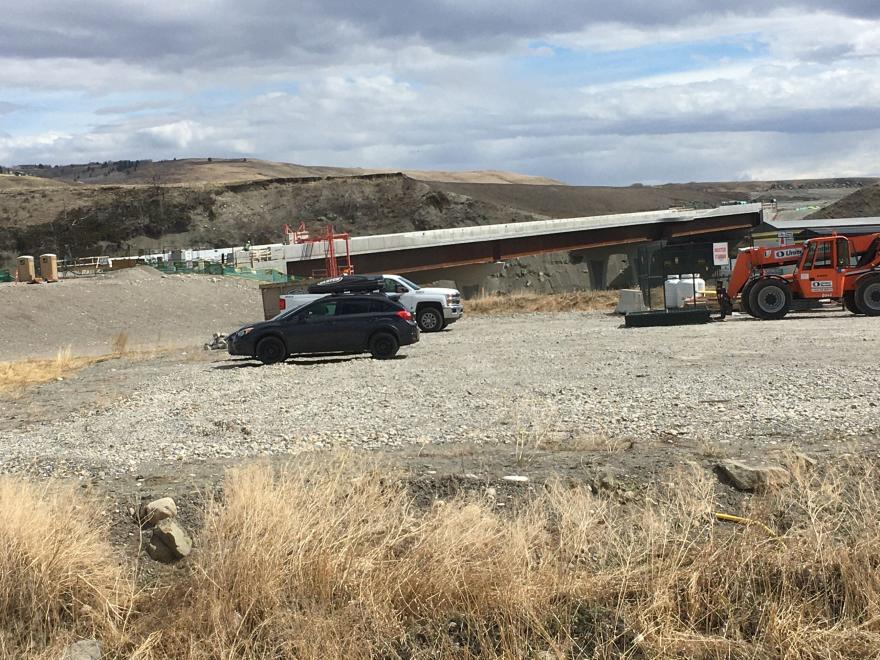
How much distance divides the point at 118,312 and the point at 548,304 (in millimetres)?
19451

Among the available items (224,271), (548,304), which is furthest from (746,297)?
(224,271)

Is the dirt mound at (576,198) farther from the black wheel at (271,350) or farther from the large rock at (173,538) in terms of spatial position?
the large rock at (173,538)

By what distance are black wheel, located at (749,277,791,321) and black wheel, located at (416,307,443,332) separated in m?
9.58

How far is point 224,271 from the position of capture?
183 feet

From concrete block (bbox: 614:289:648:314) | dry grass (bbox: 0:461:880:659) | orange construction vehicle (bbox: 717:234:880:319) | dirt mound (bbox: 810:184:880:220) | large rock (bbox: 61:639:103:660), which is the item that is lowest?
large rock (bbox: 61:639:103:660)

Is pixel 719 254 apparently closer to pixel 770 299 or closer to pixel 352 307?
pixel 770 299

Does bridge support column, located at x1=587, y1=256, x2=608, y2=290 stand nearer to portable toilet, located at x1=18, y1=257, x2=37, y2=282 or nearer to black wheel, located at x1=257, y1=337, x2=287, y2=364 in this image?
portable toilet, located at x1=18, y1=257, x2=37, y2=282

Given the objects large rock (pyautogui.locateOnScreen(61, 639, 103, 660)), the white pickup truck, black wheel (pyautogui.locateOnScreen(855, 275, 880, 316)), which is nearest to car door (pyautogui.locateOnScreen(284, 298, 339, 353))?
the white pickup truck

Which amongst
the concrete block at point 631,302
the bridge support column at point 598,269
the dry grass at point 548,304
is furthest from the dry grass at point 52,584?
the bridge support column at point 598,269

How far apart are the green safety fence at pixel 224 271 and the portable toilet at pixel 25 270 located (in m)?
7.86

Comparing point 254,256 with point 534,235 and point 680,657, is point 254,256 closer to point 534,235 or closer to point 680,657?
point 534,235

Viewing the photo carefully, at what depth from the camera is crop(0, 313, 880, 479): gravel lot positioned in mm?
11836

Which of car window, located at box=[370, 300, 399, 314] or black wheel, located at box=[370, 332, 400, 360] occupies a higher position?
car window, located at box=[370, 300, 399, 314]

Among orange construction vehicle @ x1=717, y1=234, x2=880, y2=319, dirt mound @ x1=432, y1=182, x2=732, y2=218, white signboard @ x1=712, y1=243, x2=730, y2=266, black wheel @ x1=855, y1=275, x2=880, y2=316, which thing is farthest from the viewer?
dirt mound @ x1=432, y1=182, x2=732, y2=218
